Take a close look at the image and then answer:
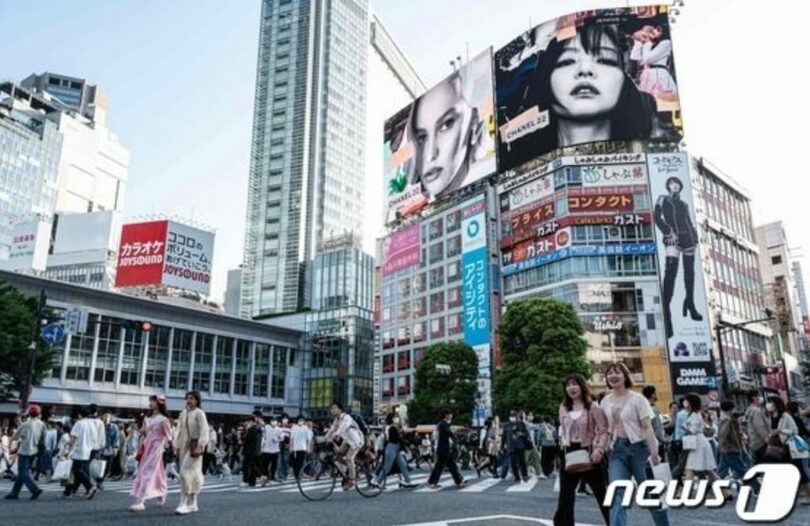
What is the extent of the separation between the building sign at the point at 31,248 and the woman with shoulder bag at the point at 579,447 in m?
74.1

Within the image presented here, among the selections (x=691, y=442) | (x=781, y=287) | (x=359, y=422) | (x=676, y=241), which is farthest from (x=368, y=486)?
(x=781, y=287)

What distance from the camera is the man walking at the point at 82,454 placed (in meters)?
10.4

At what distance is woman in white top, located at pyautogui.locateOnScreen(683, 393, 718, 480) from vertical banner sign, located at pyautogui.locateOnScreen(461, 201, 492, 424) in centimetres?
3696

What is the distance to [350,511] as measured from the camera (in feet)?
27.5

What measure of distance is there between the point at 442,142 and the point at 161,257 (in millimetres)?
28285

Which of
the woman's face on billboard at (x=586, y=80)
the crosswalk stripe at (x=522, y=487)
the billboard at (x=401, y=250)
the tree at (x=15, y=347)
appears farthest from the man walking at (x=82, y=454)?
the billboard at (x=401, y=250)

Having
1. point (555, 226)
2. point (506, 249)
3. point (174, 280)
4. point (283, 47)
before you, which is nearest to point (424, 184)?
point (506, 249)

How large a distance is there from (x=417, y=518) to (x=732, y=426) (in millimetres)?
5371

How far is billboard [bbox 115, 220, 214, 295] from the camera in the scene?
45.7 metres

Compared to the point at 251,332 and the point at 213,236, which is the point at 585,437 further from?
the point at 251,332

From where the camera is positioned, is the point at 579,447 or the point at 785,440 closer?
the point at 579,447

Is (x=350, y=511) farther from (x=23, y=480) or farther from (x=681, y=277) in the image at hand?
(x=681, y=277)

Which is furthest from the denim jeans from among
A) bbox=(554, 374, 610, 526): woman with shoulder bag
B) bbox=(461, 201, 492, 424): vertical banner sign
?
bbox=(461, 201, 492, 424): vertical banner sign

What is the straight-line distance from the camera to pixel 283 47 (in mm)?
98125
